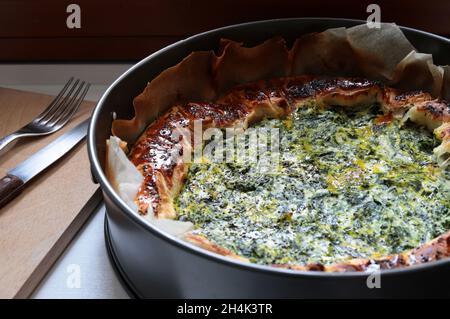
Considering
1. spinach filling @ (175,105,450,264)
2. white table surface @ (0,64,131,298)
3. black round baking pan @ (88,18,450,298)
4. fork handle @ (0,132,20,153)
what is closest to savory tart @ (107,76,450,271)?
spinach filling @ (175,105,450,264)

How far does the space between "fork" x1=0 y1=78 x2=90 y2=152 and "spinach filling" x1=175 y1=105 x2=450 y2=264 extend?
0.65 meters

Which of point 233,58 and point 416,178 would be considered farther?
point 233,58

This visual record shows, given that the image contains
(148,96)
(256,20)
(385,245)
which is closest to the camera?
(385,245)

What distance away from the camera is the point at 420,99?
213 cm

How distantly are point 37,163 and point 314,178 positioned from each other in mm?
927

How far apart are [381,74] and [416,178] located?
0.56 meters

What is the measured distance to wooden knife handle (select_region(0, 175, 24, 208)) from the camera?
1.89m

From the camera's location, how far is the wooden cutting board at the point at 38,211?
170cm

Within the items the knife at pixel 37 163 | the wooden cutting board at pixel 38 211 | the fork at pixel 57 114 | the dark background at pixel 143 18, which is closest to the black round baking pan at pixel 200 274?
the wooden cutting board at pixel 38 211

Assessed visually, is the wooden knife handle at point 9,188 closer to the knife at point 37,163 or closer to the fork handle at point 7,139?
the knife at point 37,163

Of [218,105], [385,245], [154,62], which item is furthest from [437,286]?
[154,62]

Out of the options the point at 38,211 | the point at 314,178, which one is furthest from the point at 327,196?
the point at 38,211

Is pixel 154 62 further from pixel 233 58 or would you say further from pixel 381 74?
pixel 381 74

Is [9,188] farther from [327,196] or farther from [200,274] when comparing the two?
[327,196]
